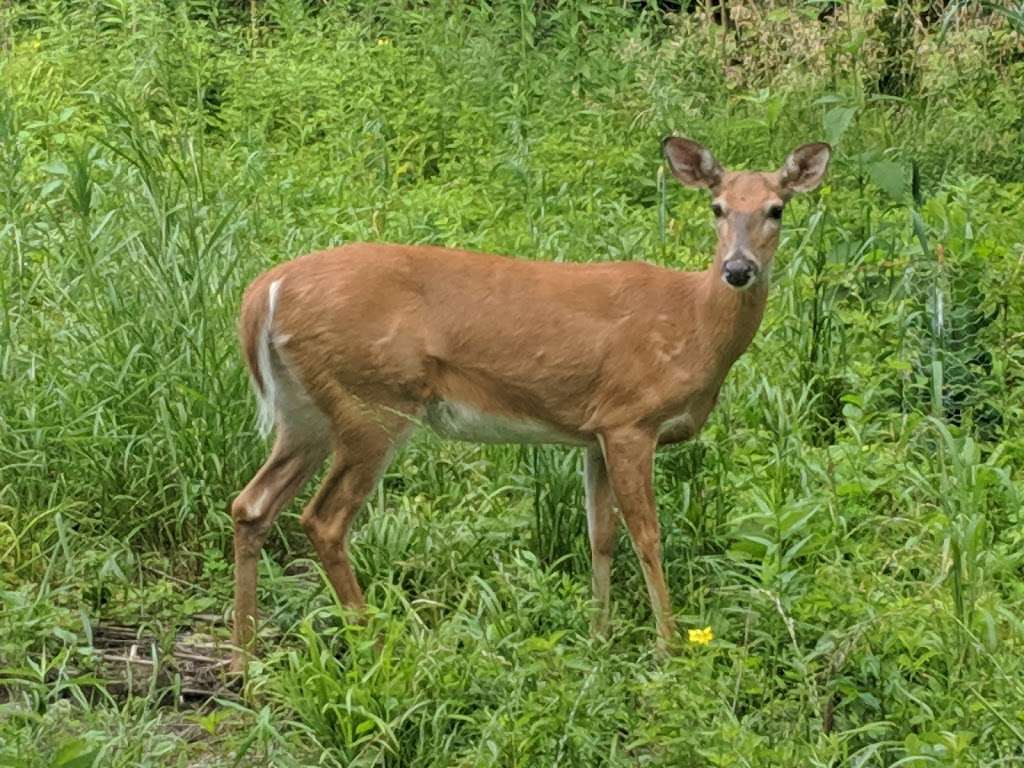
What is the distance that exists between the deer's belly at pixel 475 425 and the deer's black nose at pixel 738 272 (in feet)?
2.13

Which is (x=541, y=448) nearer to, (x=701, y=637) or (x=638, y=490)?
(x=638, y=490)

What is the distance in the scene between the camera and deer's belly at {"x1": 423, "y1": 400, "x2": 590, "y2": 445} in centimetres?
543

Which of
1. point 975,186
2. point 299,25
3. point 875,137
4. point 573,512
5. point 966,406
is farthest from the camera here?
point 299,25

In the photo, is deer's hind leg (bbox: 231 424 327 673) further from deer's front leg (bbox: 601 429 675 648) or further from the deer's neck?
the deer's neck

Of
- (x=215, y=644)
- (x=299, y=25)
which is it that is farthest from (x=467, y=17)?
(x=215, y=644)

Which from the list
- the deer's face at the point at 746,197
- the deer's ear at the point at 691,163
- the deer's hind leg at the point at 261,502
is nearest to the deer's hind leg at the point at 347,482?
→ the deer's hind leg at the point at 261,502

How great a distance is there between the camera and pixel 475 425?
5434 mm

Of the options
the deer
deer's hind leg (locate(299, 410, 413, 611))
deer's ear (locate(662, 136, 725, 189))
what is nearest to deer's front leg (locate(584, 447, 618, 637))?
the deer

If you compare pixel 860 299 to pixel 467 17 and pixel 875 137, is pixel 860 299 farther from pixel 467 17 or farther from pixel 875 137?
pixel 467 17

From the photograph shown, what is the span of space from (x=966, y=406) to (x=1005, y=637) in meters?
1.64

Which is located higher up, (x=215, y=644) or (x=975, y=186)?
(x=975, y=186)

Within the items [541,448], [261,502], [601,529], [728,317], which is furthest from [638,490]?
[261,502]

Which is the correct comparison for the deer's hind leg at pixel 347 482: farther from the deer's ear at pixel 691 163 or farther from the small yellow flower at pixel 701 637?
the deer's ear at pixel 691 163

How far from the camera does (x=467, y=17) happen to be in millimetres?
10328
